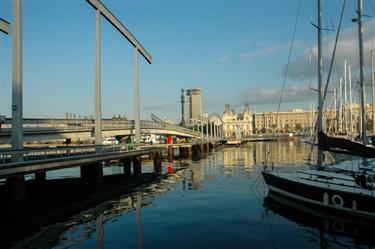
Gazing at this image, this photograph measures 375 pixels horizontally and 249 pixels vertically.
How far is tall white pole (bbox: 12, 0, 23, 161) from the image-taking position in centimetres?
2236

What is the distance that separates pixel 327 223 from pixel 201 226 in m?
6.38

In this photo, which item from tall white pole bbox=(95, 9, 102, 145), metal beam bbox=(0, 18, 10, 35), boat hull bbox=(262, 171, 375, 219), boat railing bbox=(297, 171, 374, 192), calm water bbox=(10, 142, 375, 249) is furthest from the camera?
tall white pole bbox=(95, 9, 102, 145)

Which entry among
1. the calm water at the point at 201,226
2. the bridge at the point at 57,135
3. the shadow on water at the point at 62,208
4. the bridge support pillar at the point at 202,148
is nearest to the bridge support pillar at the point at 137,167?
the bridge at the point at 57,135

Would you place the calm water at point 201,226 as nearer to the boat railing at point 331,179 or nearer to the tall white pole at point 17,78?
the boat railing at point 331,179

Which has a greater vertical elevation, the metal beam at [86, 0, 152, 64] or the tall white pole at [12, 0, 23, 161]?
the metal beam at [86, 0, 152, 64]

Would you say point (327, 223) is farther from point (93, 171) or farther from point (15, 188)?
point (93, 171)

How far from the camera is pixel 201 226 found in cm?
1884

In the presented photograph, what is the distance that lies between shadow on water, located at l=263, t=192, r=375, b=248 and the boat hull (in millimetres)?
375

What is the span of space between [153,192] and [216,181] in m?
8.05

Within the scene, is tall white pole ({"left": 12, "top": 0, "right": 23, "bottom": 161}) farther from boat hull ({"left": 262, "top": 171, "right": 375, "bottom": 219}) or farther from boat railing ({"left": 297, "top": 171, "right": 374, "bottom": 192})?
boat railing ({"left": 297, "top": 171, "right": 374, "bottom": 192})

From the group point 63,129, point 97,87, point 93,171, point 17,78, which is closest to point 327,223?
point 17,78

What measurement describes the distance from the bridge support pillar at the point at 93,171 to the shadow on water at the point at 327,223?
15.4 m

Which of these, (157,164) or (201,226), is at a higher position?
(157,164)

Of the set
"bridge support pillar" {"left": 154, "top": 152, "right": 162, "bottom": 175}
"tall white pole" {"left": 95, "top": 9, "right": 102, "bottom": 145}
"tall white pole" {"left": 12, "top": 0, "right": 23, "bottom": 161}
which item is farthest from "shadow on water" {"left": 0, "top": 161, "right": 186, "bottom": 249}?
"bridge support pillar" {"left": 154, "top": 152, "right": 162, "bottom": 175}
